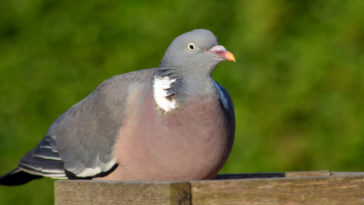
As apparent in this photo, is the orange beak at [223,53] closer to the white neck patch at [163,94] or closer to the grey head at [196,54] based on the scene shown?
the grey head at [196,54]

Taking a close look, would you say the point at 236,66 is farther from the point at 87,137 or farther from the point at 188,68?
the point at 188,68

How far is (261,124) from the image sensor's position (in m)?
4.31

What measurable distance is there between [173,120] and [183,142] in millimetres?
102

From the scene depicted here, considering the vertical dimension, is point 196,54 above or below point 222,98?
above

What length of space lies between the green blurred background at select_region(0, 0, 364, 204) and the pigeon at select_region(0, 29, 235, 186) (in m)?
1.57

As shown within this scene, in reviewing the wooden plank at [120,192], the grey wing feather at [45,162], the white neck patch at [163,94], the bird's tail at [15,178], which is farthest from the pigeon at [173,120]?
the bird's tail at [15,178]

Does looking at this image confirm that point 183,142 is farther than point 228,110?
No

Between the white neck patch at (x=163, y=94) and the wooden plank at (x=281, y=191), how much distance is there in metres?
0.46

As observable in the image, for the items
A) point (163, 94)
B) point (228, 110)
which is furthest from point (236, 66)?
point (163, 94)

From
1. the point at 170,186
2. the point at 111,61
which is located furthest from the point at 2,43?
the point at 170,186

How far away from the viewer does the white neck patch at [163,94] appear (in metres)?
2.48

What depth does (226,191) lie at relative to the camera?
215 centimetres

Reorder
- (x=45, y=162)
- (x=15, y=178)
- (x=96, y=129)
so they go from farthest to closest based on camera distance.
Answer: (x=15, y=178), (x=45, y=162), (x=96, y=129)

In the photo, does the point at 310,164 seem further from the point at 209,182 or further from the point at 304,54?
the point at 209,182
